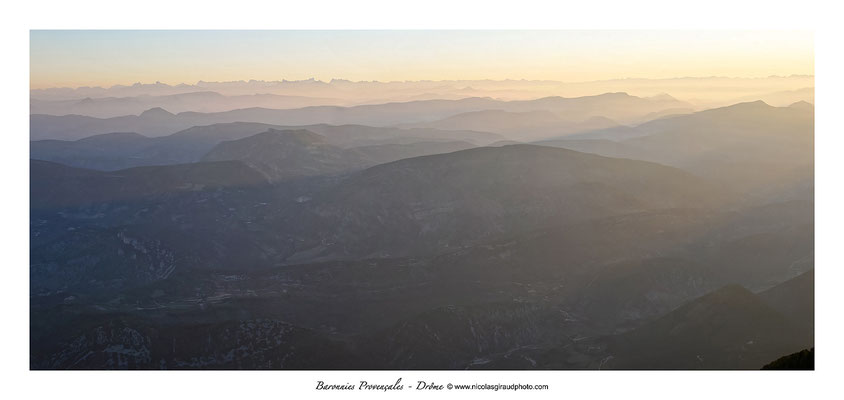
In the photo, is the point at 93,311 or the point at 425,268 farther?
the point at 425,268

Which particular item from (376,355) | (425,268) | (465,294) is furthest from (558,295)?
(376,355)

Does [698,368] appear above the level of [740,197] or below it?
below

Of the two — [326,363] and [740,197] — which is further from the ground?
[740,197]

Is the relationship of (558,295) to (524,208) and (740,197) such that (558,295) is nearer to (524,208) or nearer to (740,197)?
(524,208)

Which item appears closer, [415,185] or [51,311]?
[51,311]

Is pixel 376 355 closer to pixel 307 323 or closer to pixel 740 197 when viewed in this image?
pixel 307 323

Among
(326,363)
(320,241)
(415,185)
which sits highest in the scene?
(415,185)

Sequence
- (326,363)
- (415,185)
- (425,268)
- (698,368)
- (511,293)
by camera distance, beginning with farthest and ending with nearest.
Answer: (415,185) < (425,268) < (511,293) < (326,363) < (698,368)

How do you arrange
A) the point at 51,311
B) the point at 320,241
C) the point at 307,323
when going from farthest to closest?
the point at 320,241
the point at 307,323
the point at 51,311

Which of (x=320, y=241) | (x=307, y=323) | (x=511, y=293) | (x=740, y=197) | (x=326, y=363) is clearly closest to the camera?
(x=326, y=363)

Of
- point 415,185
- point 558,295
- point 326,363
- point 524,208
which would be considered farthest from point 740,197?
point 326,363
